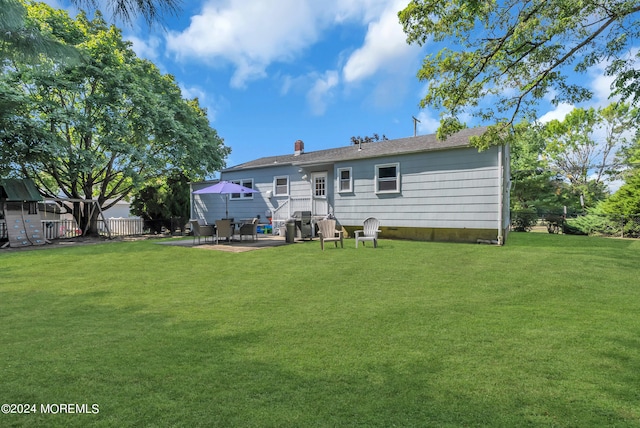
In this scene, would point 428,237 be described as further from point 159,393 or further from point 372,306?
point 159,393

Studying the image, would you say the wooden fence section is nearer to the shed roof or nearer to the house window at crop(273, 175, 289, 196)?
the shed roof

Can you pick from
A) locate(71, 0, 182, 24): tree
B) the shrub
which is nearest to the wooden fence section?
locate(71, 0, 182, 24): tree

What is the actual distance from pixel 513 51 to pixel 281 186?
11240 mm

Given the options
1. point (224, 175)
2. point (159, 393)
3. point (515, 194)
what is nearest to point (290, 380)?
point (159, 393)

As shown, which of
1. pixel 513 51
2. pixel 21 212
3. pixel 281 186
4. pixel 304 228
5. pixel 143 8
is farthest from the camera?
pixel 281 186

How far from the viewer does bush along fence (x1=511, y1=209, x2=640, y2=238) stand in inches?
624

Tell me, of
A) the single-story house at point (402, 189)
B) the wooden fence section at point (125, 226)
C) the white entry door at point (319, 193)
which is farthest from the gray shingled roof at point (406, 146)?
the wooden fence section at point (125, 226)

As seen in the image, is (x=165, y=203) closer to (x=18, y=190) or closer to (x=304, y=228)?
(x=18, y=190)

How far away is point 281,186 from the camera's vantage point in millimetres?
16797

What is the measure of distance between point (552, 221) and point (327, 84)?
1475cm

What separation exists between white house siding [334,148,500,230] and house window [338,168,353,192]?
0.23 metres

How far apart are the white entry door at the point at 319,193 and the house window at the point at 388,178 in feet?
8.97

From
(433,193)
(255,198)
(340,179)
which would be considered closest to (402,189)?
(433,193)

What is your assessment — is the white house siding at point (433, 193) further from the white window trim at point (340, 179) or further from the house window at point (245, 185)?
the house window at point (245, 185)
